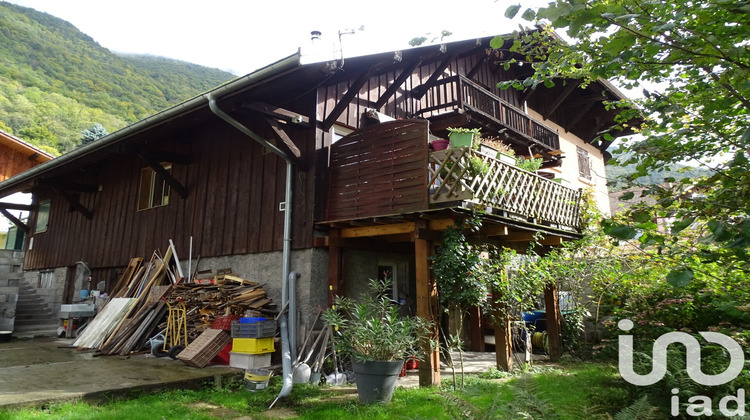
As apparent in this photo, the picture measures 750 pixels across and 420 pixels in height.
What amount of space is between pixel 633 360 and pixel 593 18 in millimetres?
5282

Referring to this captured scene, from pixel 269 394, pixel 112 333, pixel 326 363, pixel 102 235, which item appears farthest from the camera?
pixel 102 235

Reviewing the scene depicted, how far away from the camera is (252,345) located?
7.59 m

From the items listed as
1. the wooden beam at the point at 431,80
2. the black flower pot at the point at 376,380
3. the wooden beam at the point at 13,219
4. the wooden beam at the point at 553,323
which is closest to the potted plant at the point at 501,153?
the wooden beam at the point at 431,80

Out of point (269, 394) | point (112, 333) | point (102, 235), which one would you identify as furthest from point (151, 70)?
point (269, 394)

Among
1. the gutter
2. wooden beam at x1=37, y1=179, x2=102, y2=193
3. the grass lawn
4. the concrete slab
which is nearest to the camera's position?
the grass lawn

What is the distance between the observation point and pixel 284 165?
9.15 m

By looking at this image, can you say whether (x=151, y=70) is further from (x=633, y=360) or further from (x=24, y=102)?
(x=633, y=360)

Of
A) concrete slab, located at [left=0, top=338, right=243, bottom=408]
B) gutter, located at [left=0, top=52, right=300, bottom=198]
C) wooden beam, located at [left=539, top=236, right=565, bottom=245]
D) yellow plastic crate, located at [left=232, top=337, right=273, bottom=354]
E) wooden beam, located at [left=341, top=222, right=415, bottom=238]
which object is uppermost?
gutter, located at [left=0, top=52, right=300, bottom=198]

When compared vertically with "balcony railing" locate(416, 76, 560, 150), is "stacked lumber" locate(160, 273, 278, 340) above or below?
below

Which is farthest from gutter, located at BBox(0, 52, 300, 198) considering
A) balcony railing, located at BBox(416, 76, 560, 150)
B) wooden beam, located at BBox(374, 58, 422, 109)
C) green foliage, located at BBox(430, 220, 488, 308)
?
balcony railing, located at BBox(416, 76, 560, 150)

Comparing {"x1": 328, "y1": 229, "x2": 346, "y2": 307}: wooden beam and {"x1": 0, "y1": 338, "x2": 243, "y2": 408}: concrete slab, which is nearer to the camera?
{"x1": 0, "y1": 338, "x2": 243, "y2": 408}: concrete slab

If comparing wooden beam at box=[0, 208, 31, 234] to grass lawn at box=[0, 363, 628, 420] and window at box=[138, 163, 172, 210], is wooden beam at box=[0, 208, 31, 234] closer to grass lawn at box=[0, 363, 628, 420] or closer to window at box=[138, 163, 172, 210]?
window at box=[138, 163, 172, 210]

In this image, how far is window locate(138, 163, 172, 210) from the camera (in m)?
12.3

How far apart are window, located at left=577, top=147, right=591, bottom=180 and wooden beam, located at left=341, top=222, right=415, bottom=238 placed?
11.8 metres
